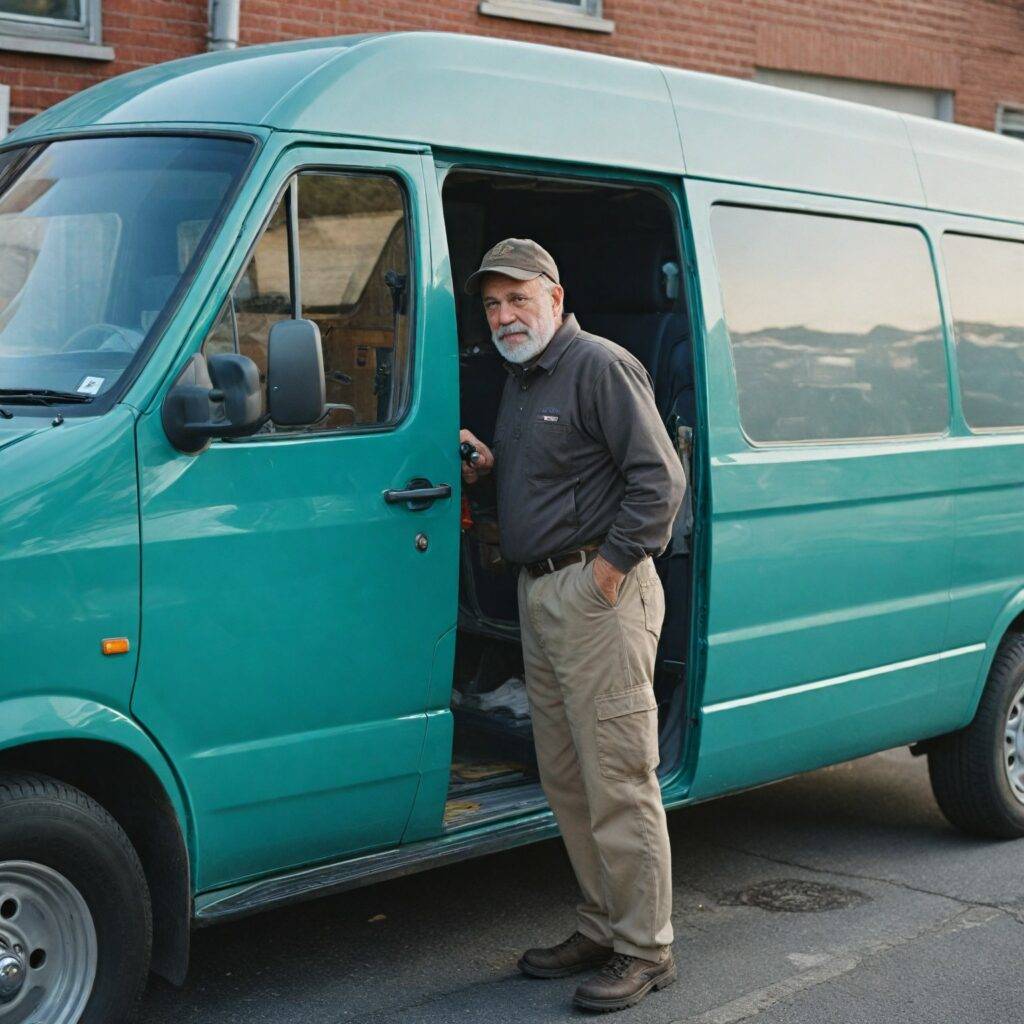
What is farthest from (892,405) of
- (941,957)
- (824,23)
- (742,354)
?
(824,23)

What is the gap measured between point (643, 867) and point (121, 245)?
215 centimetres

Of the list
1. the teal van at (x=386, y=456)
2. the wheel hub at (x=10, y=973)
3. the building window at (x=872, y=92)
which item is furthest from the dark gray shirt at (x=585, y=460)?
the building window at (x=872, y=92)

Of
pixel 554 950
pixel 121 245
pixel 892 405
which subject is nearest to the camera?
pixel 121 245

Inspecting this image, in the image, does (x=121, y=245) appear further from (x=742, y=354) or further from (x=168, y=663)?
(x=742, y=354)

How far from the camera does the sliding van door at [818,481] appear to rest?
5.07 m

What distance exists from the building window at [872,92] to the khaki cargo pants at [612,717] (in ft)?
26.2

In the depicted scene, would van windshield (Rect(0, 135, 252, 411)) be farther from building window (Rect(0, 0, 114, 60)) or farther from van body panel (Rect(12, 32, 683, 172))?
building window (Rect(0, 0, 114, 60))

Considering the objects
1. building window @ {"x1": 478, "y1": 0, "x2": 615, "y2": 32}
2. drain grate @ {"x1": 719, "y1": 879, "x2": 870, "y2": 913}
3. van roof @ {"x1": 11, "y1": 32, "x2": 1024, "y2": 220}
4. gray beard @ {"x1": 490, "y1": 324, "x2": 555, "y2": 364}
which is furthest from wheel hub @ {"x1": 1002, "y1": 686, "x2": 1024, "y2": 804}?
building window @ {"x1": 478, "y1": 0, "x2": 615, "y2": 32}

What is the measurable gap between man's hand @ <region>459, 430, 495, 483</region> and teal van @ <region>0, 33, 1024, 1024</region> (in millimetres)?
196

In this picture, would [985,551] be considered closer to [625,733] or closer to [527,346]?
[625,733]

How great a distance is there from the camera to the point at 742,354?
16.9 feet

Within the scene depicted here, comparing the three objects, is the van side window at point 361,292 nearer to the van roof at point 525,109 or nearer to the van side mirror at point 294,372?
the van roof at point 525,109

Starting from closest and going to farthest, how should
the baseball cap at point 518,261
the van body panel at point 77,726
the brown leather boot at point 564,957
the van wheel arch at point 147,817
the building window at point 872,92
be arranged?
the van body panel at point 77,726 → the van wheel arch at point 147,817 → the baseball cap at point 518,261 → the brown leather boot at point 564,957 → the building window at point 872,92

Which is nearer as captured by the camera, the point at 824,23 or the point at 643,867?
the point at 643,867
